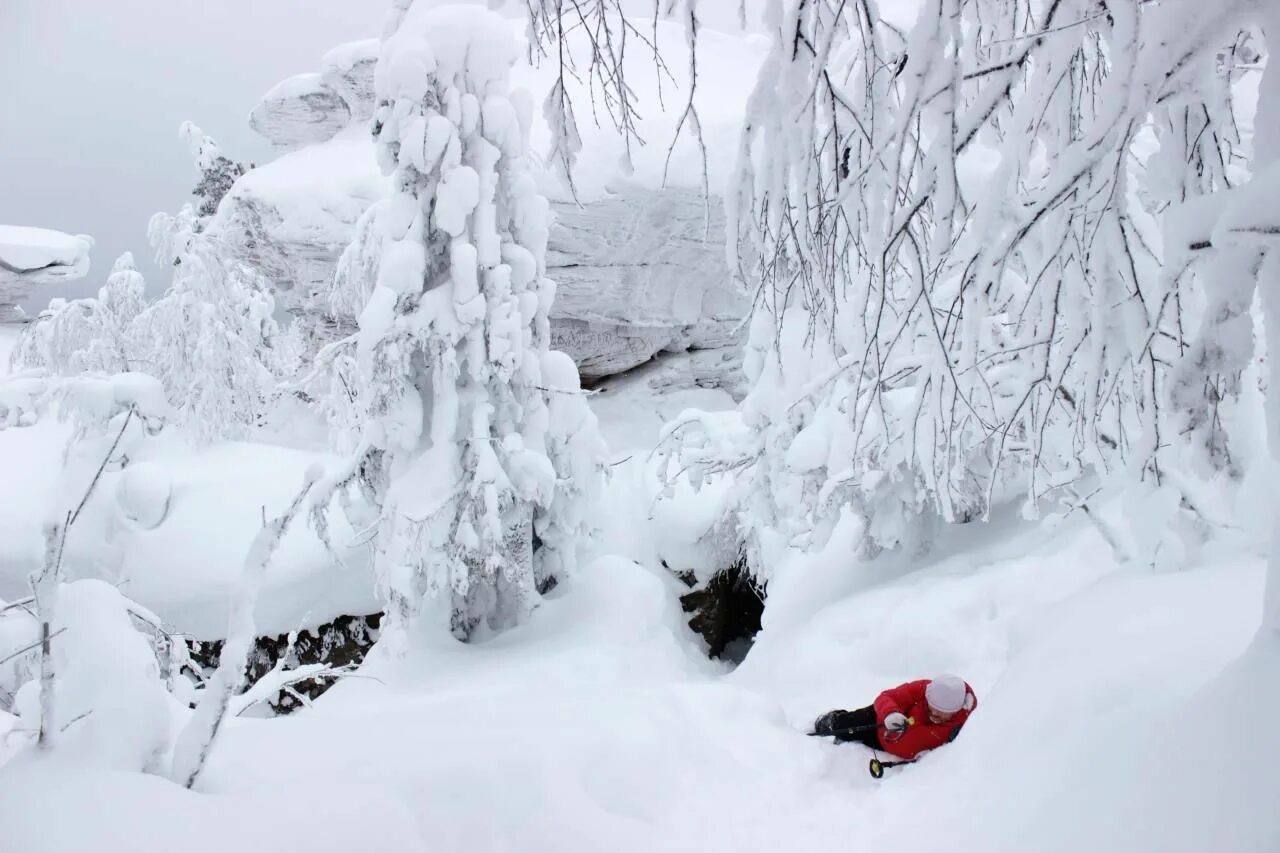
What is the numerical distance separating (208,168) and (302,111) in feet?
11.8

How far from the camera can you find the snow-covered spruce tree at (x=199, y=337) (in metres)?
13.6

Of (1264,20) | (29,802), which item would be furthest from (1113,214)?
(29,802)

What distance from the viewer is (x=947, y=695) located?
11.0 ft

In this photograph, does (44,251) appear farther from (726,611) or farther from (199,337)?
(726,611)

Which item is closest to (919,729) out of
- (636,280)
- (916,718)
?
(916,718)

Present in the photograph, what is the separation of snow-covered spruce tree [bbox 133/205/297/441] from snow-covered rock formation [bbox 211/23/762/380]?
1.54 m

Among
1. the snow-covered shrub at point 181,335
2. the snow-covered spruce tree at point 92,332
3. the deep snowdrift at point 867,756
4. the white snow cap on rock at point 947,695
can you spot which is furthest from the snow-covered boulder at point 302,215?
the white snow cap on rock at point 947,695

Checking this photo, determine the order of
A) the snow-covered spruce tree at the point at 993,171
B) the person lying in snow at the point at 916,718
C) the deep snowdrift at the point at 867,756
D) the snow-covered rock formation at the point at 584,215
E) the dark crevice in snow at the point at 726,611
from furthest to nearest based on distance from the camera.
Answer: the snow-covered rock formation at the point at 584,215 < the dark crevice in snow at the point at 726,611 < the person lying in snow at the point at 916,718 < the deep snowdrift at the point at 867,756 < the snow-covered spruce tree at the point at 993,171

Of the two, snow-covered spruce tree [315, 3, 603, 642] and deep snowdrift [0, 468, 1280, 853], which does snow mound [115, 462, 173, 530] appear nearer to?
snow-covered spruce tree [315, 3, 603, 642]

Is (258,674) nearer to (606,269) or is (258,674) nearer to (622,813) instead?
(622,813)

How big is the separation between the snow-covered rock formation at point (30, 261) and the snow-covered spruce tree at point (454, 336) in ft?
77.0

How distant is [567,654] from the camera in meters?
7.91

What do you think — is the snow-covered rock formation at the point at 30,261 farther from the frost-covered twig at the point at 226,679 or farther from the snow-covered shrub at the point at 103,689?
the frost-covered twig at the point at 226,679

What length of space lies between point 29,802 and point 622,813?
180 cm
